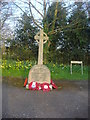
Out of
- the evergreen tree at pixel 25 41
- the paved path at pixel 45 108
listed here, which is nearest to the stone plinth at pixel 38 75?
the paved path at pixel 45 108

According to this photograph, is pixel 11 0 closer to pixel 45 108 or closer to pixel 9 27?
pixel 9 27

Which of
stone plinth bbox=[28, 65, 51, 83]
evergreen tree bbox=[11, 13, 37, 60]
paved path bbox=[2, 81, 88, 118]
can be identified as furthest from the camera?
evergreen tree bbox=[11, 13, 37, 60]

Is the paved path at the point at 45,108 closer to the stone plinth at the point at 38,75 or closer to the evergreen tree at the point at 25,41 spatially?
the stone plinth at the point at 38,75

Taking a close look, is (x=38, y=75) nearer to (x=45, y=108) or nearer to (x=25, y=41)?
(x=45, y=108)

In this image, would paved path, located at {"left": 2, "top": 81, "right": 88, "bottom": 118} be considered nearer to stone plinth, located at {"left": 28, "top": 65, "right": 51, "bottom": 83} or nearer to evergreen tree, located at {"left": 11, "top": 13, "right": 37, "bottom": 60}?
stone plinth, located at {"left": 28, "top": 65, "right": 51, "bottom": 83}

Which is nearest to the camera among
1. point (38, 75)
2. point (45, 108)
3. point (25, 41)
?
point (45, 108)

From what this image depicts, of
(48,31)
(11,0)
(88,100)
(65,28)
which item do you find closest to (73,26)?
(65,28)

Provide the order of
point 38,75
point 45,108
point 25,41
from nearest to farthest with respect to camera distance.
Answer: point 45,108
point 38,75
point 25,41

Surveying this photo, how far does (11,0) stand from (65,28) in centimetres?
563

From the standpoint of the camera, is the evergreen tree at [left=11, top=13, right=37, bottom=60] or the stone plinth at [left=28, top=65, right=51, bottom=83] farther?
the evergreen tree at [left=11, top=13, right=37, bottom=60]

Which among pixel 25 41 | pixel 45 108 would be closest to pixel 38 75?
pixel 45 108

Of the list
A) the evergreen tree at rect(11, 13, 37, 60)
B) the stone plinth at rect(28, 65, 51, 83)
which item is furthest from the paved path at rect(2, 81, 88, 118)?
the evergreen tree at rect(11, 13, 37, 60)

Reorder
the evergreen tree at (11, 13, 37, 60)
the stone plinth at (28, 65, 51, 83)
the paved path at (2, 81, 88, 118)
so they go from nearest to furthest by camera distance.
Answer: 1. the paved path at (2, 81, 88, 118)
2. the stone plinth at (28, 65, 51, 83)
3. the evergreen tree at (11, 13, 37, 60)

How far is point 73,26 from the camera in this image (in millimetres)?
14344
